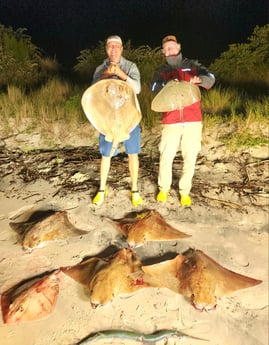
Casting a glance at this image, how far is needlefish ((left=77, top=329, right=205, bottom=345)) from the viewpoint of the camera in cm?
279

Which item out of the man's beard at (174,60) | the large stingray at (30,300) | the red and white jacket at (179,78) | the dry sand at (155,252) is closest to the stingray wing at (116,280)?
the dry sand at (155,252)

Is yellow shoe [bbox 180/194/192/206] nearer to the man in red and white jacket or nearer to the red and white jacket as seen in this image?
the man in red and white jacket

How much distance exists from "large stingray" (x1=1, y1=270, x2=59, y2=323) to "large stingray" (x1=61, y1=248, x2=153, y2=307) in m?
0.28

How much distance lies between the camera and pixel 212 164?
17.8ft

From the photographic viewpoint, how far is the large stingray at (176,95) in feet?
11.9

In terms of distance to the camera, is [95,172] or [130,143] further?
[95,172]

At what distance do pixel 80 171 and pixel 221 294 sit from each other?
10.0 ft

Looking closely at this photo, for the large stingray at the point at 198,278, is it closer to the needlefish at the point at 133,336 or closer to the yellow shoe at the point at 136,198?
the needlefish at the point at 133,336

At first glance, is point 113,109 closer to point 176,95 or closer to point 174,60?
point 176,95

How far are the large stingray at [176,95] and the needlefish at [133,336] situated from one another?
2220 millimetres

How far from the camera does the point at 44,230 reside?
154 inches

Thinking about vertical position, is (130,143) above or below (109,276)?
above

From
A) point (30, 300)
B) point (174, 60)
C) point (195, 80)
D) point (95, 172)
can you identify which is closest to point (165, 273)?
point (30, 300)

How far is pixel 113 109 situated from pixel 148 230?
139 centimetres
